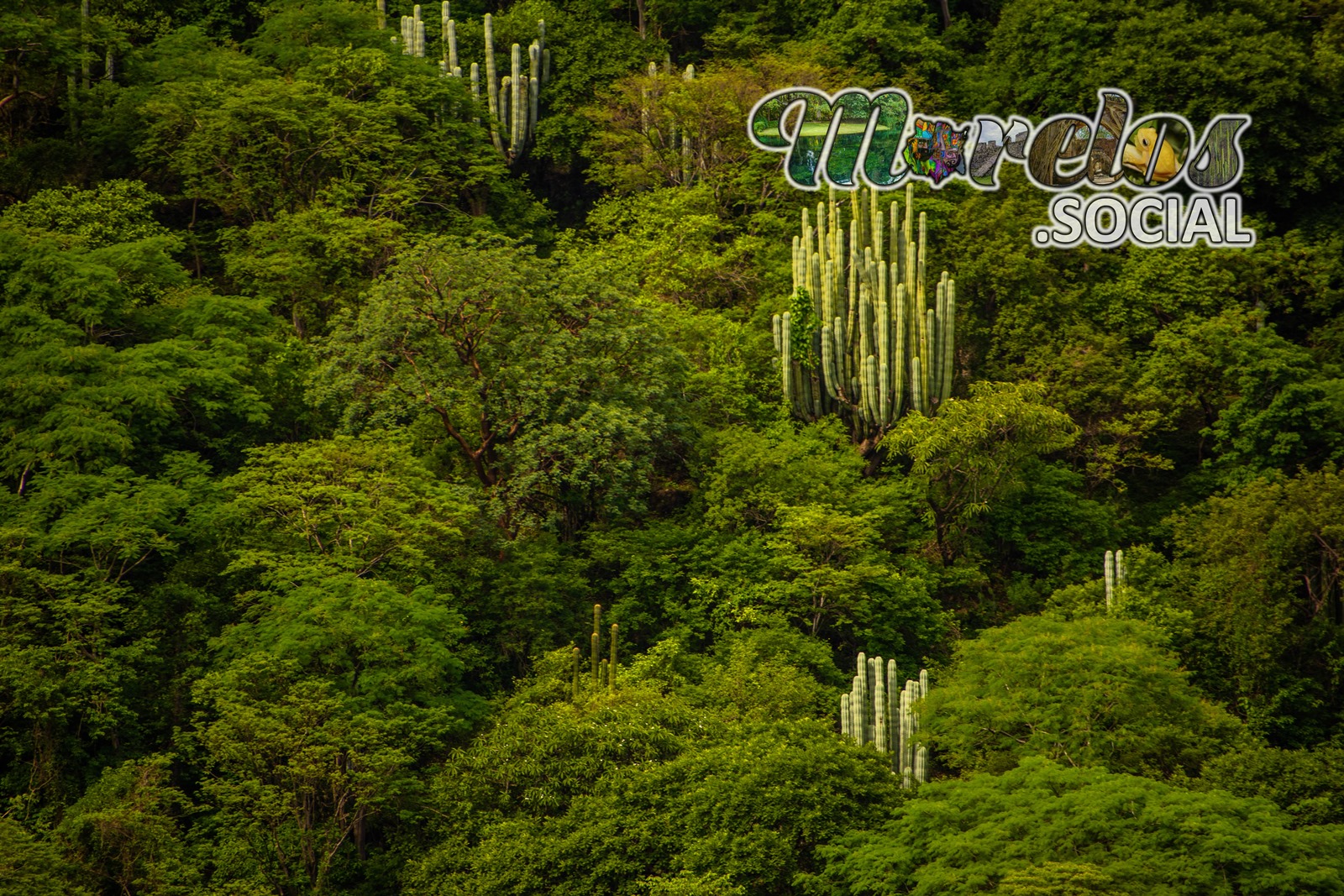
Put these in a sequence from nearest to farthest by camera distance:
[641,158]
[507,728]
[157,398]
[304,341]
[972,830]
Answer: [972,830], [507,728], [157,398], [304,341], [641,158]

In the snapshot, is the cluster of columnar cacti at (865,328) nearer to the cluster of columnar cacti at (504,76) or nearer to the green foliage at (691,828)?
the green foliage at (691,828)

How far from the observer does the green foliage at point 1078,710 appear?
3134 centimetres

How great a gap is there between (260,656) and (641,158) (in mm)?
19572

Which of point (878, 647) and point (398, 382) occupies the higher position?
point (398, 382)

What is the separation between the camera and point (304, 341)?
40438 mm

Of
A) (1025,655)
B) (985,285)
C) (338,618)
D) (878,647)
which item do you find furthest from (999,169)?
(338,618)

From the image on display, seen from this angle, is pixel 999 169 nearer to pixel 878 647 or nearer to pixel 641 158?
pixel 641 158

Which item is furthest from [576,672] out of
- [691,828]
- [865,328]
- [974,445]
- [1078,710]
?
[865,328]

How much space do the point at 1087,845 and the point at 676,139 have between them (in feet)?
76.9

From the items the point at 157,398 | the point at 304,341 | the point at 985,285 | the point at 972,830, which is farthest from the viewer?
the point at 985,285

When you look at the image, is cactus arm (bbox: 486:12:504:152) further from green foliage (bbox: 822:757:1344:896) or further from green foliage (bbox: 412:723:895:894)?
green foliage (bbox: 822:757:1344:896)

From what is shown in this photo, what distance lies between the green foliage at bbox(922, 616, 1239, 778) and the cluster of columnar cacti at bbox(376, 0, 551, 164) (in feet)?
67.0

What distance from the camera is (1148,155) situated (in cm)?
4500

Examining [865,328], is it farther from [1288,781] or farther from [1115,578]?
[1288,781]
